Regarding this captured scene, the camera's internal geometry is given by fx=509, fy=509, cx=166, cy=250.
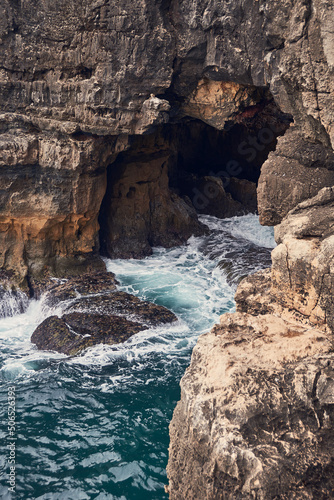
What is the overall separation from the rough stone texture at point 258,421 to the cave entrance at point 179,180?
12157 mm

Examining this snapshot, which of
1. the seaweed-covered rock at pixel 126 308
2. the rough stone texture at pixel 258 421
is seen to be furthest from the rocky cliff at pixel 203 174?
the seaweed-covered rock at pixel 126 308

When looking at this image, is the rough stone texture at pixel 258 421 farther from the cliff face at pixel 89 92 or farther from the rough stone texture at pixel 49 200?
the rough stone texture at pixel 49 200

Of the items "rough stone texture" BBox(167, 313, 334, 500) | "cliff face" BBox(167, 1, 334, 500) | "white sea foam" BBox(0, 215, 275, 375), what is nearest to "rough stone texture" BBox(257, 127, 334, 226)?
"cliff face" BBox(167, 1, 334, 500)

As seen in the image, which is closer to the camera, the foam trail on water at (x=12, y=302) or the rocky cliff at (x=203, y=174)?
the rocky cliff at (x=203, y=174)

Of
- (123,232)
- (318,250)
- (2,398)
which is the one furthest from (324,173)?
(123,232)

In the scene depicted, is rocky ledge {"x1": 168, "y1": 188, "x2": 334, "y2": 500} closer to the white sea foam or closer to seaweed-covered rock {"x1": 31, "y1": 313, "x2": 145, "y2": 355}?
the white sea foam

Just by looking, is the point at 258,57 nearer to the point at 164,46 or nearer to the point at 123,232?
the point at 164,46

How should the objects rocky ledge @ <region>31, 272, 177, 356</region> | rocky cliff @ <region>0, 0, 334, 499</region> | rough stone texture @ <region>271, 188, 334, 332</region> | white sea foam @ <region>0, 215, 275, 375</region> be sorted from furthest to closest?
rocky ledge @ <region>31, 272, 177, 356</region>
white sea foam @ <region>0, 215, 275, 375</region>
rough stone texture @ <region>271, 188, 334, 332</region>
rocky cliff @ <region>0, 0, 334, 499</region>

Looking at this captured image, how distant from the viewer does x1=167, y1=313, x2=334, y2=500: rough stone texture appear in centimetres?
687

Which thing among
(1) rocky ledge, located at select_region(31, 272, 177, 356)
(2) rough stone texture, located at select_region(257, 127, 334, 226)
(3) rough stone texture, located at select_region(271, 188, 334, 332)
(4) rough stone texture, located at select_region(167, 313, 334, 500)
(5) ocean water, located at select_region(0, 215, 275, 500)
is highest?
(2) rough stone texture, located at select_region(257, 127, 334, 226)

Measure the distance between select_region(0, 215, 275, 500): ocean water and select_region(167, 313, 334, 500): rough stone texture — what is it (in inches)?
159

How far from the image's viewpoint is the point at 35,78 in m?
19.4

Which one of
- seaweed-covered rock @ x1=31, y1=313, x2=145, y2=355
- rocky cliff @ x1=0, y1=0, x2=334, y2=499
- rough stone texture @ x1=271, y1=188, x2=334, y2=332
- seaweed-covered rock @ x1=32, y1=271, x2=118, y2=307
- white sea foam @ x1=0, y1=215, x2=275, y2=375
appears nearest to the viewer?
rocky cliff @ x1=0, y1=0, x2=334, y2=499

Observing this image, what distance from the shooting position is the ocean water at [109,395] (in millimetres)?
11695
